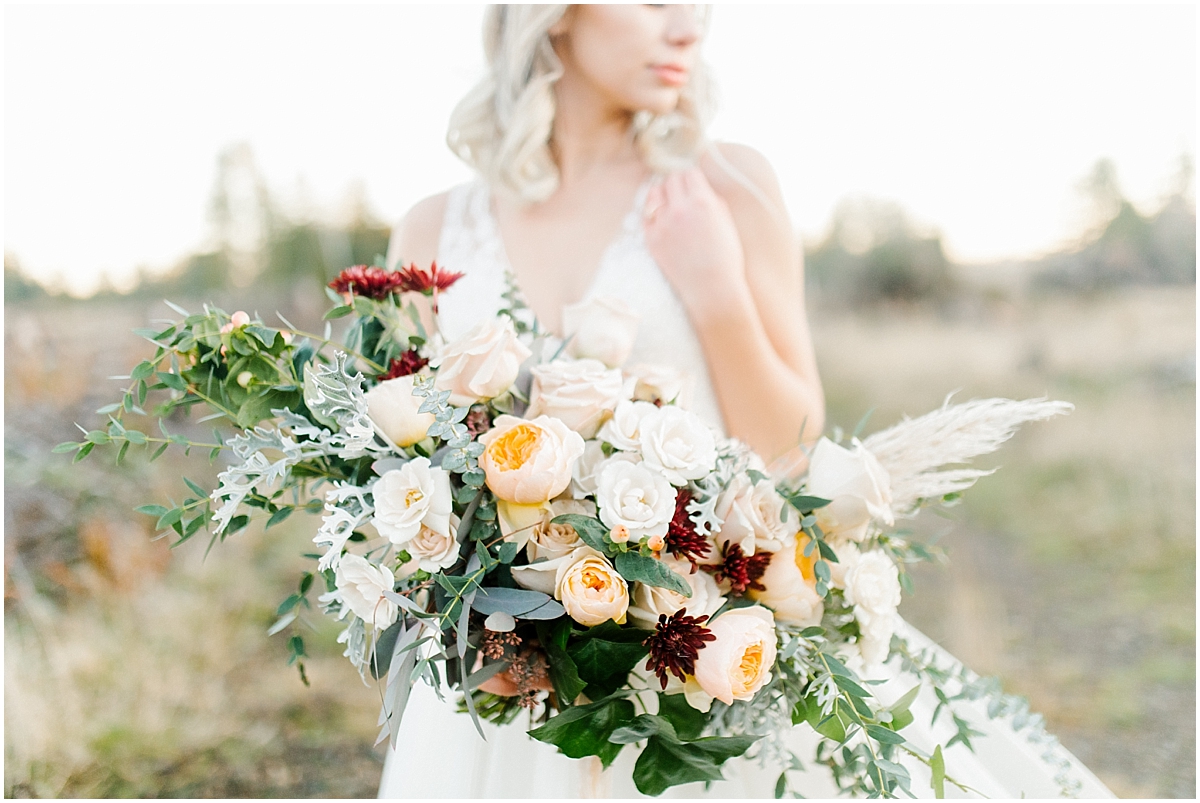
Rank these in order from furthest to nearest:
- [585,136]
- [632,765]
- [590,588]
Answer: [585,136] < [632,765] < [590,588]

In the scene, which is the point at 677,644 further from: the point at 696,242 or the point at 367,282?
the point at 696,242

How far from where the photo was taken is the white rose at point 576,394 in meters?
1.08

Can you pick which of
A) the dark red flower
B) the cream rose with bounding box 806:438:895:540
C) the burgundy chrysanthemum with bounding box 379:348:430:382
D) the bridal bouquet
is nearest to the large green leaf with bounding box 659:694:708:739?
the bridal bouquet

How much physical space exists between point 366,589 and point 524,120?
140 centimetres

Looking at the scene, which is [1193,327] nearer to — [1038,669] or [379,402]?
[1038,669]

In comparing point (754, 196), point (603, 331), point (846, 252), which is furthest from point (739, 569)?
point (846, 252)

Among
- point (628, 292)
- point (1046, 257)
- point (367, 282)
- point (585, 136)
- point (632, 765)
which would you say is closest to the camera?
point (367, 282)

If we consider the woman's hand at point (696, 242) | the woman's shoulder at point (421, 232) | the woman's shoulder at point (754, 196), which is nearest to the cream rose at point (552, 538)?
the woman's hand at point (696, 242)

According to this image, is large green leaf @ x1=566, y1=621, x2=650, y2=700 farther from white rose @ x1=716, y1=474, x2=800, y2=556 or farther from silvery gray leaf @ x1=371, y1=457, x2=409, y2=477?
silvery gray leaf @ x1=371, y1=457, x2=409, y2=477

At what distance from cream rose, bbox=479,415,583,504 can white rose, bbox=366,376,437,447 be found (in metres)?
0.09

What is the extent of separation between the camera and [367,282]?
1.18 meters

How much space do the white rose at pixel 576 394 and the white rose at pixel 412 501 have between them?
0.18 m

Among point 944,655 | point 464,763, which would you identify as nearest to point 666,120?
point 944,655

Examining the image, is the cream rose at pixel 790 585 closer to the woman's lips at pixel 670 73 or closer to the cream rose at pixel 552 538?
the cream rose at pixel 552 538
